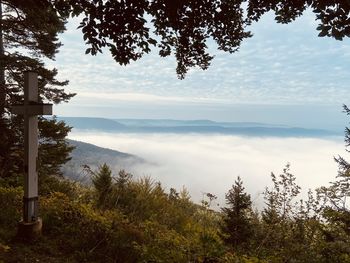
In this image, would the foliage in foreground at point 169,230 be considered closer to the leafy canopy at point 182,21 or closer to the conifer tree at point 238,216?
the conifer tree at point 238,216

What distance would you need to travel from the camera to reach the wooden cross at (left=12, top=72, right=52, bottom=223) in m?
5.76

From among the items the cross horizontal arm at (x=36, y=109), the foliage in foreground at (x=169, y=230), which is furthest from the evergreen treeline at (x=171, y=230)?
the cross horizontal arm at (x=36, y=109)

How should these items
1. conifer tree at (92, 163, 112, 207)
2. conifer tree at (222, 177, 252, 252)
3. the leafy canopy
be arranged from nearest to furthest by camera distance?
the leafy canopy, conifer tree at (222, 177, 252, 252), conifer tree at (92, 163, 112, 207)

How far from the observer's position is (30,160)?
5.82 meters

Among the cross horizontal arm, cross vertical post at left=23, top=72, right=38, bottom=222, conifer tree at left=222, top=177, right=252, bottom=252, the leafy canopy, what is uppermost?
the leafy canopy

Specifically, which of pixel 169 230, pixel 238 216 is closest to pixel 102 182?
pixel 169 230

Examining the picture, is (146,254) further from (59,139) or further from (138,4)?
(59,139)

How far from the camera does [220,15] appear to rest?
4.99 m

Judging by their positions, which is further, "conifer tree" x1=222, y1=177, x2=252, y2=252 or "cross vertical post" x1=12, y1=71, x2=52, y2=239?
"conifer tree" x1=222, y1=177, x2=252, y2=252

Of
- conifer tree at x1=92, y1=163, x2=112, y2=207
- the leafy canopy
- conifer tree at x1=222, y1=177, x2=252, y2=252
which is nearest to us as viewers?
the leafy canopy

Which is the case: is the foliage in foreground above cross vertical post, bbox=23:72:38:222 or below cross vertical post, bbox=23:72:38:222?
below

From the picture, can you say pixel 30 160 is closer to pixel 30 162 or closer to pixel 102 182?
pixel 30 162

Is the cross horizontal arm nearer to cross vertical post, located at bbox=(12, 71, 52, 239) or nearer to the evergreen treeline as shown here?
cross vertical post, located at bbox=(12, 71, 52, 239)

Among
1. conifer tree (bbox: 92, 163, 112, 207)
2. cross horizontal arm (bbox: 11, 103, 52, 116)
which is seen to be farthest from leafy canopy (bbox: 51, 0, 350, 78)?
conifer tree (bbox: 92, 163, 112, 207)
